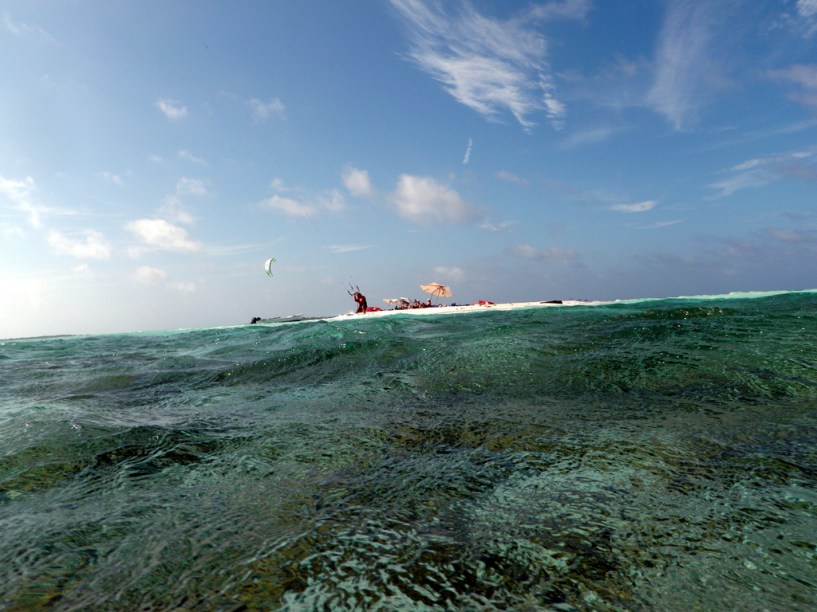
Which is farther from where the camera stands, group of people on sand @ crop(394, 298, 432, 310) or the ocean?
group of people on sand @ crop(394, 298, 432, 310)

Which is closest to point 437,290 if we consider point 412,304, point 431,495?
point 412,304

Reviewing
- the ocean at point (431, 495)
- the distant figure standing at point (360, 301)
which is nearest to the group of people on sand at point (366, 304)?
the distant figure standing at point (360, 301)

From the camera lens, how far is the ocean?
6.36ft

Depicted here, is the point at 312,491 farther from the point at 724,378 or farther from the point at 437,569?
the point at 724,378

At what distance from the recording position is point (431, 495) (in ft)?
9.50

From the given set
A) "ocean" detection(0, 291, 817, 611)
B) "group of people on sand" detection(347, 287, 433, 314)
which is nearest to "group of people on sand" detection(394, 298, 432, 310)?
"group of people on sand" detection(347, 287, 433, 314)

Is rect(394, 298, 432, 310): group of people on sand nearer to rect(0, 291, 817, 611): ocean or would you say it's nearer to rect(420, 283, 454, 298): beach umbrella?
rect(420, 283, 454, 298): beach umbrella

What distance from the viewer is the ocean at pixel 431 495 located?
1938mm

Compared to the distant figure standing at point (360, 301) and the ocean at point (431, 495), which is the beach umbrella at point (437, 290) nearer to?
the distant figure standing at point (360, 301)

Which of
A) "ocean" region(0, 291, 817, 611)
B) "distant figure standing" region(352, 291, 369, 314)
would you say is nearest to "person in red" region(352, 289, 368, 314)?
"distant figure standing" region(352, 291, 369, 314)

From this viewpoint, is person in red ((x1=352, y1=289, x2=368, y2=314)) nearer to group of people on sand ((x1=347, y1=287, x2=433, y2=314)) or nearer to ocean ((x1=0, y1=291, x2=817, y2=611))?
A: group of people on sand ((x1=347, y1=287, x2=433, y2=314))

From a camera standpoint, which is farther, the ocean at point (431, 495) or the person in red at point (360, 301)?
the person in red at point (360, 301)

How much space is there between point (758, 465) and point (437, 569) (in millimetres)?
2666

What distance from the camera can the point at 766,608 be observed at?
5.74ft
